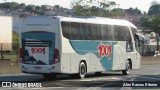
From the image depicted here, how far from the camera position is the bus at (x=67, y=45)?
23125mm

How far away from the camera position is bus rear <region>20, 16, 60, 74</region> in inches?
908

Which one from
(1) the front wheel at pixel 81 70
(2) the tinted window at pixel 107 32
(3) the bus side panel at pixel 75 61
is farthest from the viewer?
(2) the tinted window at pixel 107 32

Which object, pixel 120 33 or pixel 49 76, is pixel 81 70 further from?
pixel 120 33

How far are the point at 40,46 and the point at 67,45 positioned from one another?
4.44 ft

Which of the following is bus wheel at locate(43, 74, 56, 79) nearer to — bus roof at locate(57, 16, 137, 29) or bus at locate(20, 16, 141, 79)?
bus at locate(20, 16, 141, 79)

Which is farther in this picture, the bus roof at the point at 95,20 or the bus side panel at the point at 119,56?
the bus side panel at the point at 119,56

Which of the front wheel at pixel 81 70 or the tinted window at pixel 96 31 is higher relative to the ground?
the tinted window at pixel 96 31

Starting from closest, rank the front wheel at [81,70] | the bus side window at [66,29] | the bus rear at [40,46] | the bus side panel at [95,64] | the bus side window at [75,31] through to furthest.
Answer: the bus rear at [40,46] → the bus side window at [66,29] → the bus side window at [75,31] → the front wheel at [81,70] → the bus side panel at [95,64]

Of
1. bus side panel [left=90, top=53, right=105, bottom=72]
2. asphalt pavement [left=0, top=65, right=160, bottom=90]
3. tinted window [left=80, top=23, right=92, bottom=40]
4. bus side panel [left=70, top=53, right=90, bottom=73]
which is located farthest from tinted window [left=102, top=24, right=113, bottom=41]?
asphalt pavement [left=0, top=65, right=160, bottom=90]

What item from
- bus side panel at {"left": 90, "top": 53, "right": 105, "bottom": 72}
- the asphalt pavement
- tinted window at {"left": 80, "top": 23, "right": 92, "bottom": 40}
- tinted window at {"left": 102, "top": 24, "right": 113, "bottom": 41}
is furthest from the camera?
tinted window at {"left": 102, "top": 24, "right": 113, "bottom": 41}

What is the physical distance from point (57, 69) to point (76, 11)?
46534 millimetres

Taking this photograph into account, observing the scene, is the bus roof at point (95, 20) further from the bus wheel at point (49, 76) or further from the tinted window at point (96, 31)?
the bus wheel at point (49, 76)

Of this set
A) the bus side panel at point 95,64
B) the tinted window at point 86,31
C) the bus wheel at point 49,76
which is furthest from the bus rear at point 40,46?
the bus side panel at point 95,64

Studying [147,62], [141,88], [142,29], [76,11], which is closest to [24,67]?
[141,88]
